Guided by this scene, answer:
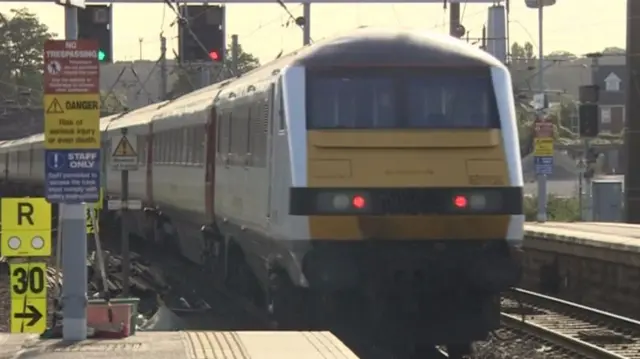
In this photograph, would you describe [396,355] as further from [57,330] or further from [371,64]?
[57,330]

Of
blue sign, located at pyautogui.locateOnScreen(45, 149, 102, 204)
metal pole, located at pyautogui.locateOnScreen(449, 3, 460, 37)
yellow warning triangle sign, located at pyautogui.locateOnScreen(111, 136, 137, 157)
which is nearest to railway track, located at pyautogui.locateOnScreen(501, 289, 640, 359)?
yellow warning triangle sign, located at pyautogui.locateOnScreen(111, 136, 137, 157)

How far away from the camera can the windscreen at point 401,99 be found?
11.8 metres

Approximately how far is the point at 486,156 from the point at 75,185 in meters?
4.07

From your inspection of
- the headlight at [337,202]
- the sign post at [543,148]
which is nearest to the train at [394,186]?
the headlight at [337,202]

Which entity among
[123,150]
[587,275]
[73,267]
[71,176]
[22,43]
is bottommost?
[587,275]

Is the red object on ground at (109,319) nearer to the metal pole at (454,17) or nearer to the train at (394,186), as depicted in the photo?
the train at (394,186)

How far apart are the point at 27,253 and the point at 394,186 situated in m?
3.32

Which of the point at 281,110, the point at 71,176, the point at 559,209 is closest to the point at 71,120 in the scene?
the point at 71,176

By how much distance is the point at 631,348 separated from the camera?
14.4 metres

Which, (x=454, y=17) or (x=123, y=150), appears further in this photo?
(x=454, y=17)

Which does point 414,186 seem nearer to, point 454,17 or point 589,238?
point 589,238

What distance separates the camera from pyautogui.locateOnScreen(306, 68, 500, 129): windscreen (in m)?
11.8

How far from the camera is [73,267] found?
9164mm

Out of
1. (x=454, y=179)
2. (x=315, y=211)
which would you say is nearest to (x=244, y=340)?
(x=315, y=211)
